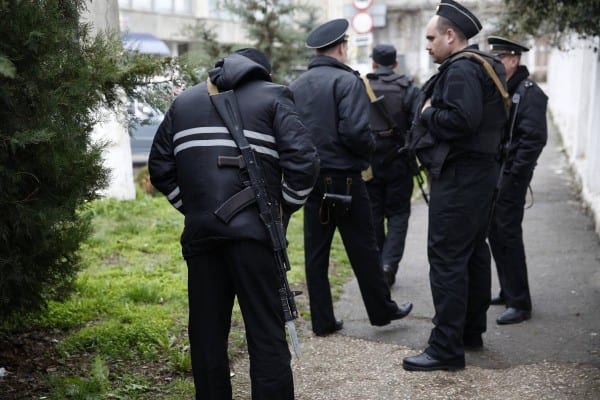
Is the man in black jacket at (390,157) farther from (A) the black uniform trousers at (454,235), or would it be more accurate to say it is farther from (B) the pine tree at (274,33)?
(B) the pine tree at (274,33)

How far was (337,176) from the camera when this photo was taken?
17.4 ft

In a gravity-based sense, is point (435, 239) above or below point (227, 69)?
below

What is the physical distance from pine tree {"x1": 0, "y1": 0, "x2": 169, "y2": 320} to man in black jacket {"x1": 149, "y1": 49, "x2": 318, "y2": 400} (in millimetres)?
469

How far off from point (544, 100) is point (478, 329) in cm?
180

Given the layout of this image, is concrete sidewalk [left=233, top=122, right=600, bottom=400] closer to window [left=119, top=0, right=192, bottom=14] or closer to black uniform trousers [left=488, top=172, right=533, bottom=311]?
black uniform trousers [left=488, top=172, right=533, bottom=311]

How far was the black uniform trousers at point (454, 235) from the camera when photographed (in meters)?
4.64

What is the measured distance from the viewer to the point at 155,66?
444cm

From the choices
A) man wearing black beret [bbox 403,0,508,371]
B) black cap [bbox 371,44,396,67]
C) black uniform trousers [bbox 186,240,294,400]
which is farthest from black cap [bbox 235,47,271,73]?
black cap [bbox 371,44,396,67]

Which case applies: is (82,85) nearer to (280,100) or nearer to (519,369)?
(280,100)

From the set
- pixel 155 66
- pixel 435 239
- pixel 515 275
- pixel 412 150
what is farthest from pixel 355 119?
pixel 515 275

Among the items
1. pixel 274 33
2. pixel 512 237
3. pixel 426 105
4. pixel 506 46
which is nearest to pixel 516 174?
pixel 512 237

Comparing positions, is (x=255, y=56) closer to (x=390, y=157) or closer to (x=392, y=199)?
(x=390, y=157)

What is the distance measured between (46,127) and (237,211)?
915 millimetres

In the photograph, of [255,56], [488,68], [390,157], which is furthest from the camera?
[390,157]
